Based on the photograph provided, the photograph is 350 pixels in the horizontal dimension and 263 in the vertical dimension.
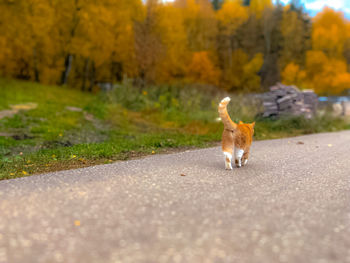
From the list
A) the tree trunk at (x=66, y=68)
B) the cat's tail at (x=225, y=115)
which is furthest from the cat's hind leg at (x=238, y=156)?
the tree trunk at (x=66, y=68)

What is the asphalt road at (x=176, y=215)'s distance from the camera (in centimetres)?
258

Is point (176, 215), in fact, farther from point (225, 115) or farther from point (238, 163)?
point (238, 163)

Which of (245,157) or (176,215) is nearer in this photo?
(176,215)

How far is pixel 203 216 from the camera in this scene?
3.28 metres

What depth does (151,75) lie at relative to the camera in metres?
19.4

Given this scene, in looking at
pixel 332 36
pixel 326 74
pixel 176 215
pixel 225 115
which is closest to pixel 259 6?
pixel 332 36

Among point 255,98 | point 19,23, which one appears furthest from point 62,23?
point 255,98

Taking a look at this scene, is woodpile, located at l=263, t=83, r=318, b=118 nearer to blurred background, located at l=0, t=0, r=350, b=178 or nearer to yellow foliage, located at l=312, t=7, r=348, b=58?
blurred background, located at l=0, t=0, r=350, b=178

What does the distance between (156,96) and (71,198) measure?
13492mm

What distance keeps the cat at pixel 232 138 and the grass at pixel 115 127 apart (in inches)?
82.2

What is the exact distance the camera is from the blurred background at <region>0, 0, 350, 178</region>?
29.5 ft

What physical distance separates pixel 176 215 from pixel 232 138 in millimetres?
2079

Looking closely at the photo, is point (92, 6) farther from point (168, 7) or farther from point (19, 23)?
point (168, 7)

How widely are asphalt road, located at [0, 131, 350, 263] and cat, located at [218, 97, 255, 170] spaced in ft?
0.77
